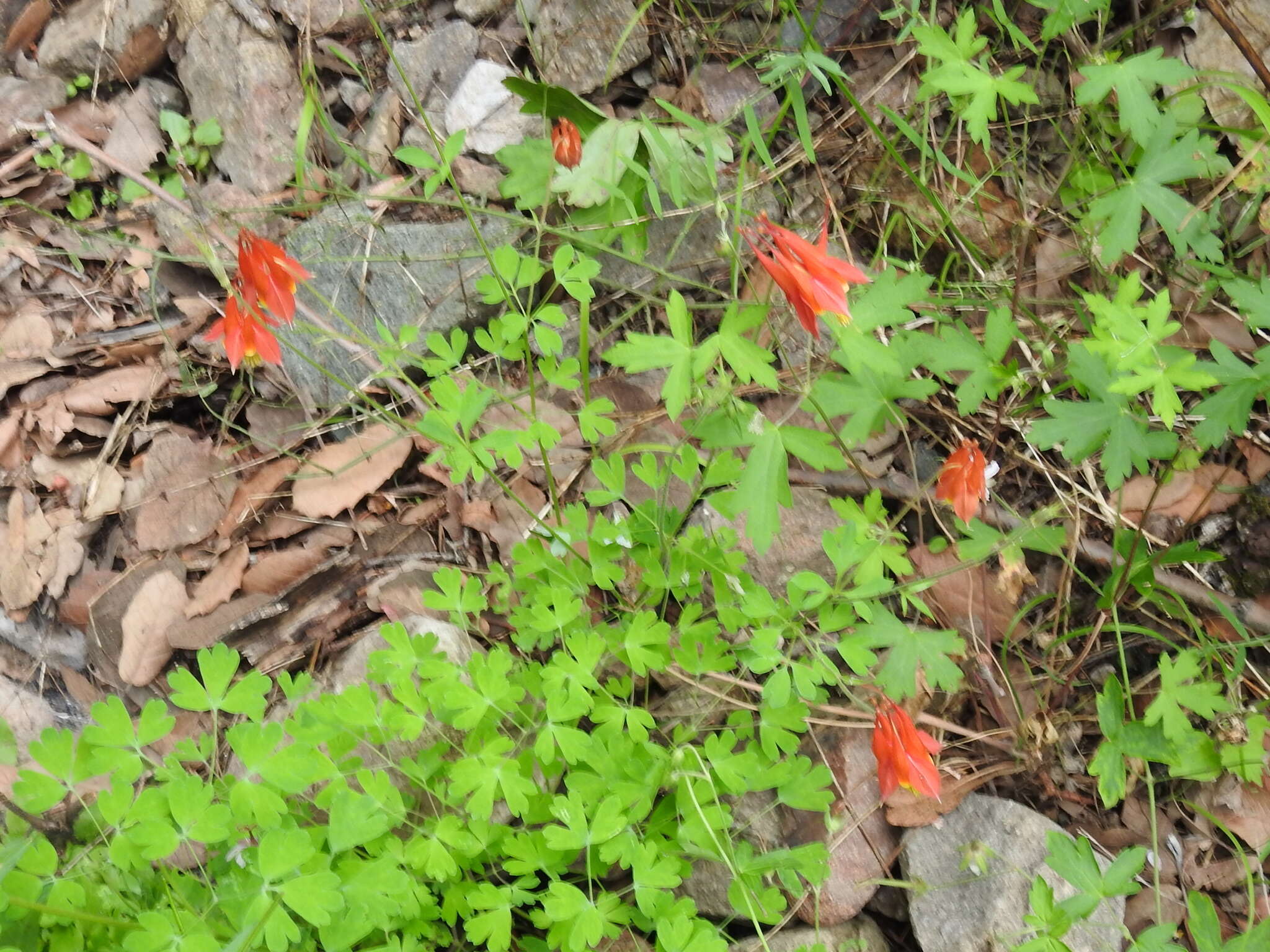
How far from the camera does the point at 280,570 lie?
8.25 ft

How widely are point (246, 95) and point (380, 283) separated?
857 millimetres

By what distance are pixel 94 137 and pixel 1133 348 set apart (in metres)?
3.24

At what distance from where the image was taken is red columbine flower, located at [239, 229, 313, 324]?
77.9 inches

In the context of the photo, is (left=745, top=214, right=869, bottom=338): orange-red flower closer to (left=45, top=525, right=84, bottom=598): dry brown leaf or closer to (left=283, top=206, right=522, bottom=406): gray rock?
(left=283, top=206, right=522, bottom=406): gray rock

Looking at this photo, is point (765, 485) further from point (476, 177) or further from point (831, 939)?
point (476, 177)

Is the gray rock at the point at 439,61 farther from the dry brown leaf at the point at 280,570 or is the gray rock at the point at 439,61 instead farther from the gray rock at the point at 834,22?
the dry brown leaf at the point at 280,570

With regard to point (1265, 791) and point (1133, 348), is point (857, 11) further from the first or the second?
point (1265, 791)

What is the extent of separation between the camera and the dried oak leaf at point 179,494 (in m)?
2.58

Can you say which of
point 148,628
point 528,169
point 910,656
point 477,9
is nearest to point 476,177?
point 528,169

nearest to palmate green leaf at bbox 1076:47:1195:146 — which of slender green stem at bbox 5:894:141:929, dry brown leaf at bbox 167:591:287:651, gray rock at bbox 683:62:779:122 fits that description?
gray rock at bbox 683:62:779:122

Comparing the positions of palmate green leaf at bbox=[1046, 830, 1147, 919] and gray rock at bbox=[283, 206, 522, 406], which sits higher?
gray rock at bbox=[283, 206, 522, 406]

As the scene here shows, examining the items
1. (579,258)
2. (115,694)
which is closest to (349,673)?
(115,694)

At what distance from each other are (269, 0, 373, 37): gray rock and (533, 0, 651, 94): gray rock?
2.13ft

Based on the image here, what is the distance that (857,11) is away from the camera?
2.80 meters
